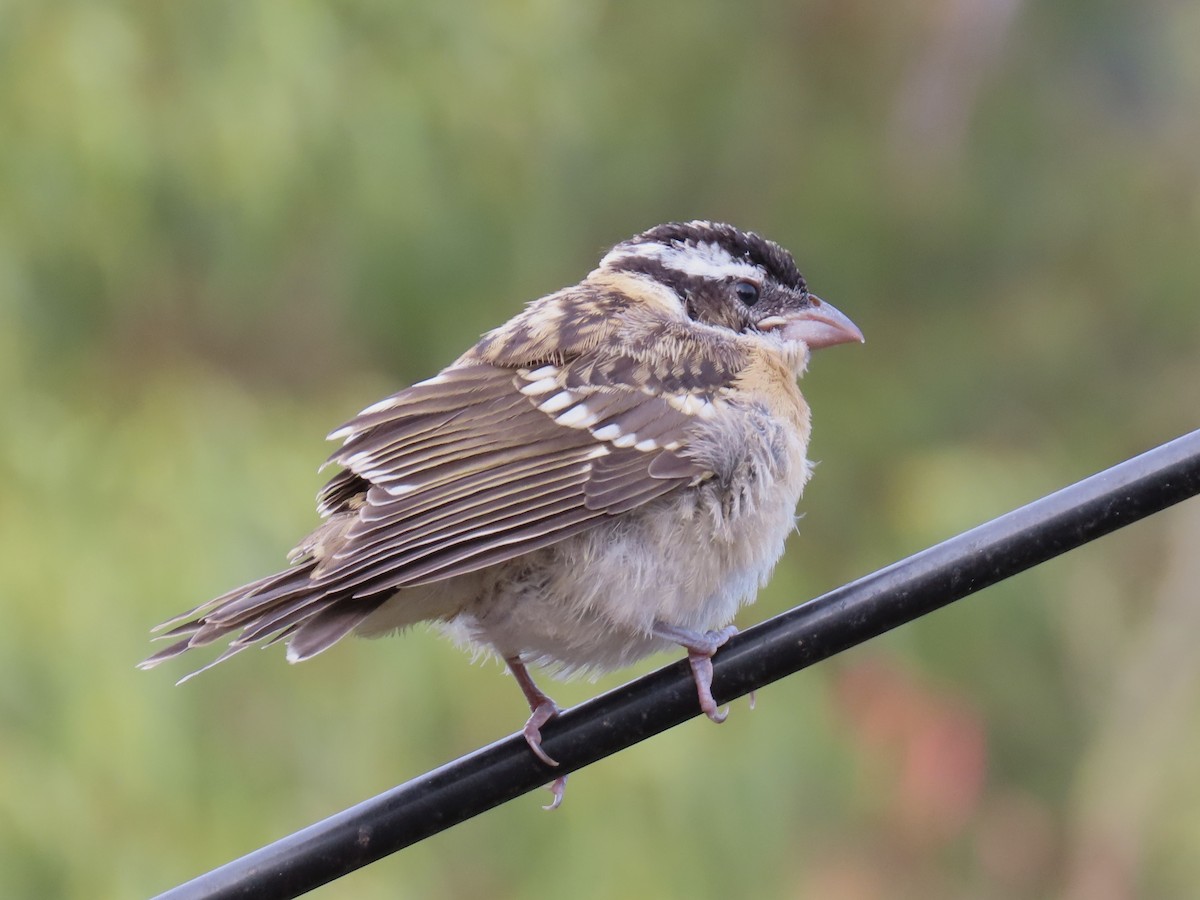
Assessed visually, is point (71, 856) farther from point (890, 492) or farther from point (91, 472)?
point (890, 492)

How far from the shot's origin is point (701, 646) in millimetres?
3523

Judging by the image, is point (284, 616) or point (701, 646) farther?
point (701, 646)

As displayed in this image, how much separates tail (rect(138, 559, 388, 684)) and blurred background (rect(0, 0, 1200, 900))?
5.70 feet

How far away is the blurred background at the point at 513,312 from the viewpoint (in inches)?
201

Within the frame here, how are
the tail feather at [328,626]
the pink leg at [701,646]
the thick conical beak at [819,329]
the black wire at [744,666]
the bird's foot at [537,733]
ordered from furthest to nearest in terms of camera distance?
the thick conical beak at [819,329] < the tail feather at [328,626] < the pink leg at [701,646] < the bird's foot at [537,733] < the black wire at [744,666]

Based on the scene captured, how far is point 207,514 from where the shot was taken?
16.8 ft

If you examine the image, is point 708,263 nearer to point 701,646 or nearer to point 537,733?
point 701,646

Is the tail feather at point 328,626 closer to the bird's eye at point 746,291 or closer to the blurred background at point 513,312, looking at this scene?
the bird's eye at point 746,291

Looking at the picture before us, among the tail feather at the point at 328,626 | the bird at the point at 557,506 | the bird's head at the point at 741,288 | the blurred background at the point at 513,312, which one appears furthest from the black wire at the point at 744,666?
the blurred background at the point at 513,312

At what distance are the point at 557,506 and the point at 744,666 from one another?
758 millimetres

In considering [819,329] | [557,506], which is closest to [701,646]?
[557,506]

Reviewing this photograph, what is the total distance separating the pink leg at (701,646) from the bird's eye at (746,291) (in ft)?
3.03

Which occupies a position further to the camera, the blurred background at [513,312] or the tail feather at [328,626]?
the blurred background at [513,312]

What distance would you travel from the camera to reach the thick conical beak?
4301mm
